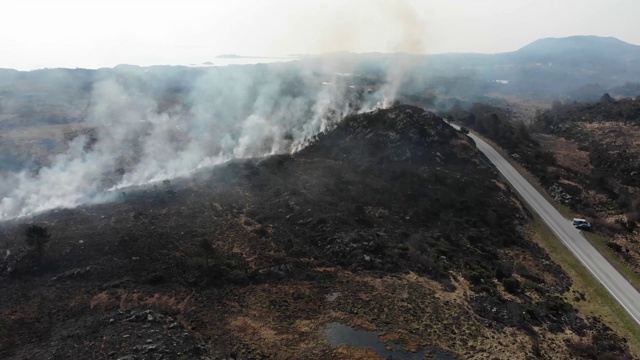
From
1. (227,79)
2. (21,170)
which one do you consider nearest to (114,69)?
(227,79)

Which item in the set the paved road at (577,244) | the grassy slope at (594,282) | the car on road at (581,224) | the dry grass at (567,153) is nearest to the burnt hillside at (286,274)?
the grassy slope at (594,282)

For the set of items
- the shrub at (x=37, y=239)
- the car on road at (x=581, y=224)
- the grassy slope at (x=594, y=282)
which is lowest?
the grassy slope at (x=594, y=282)

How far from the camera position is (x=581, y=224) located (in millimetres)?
56781

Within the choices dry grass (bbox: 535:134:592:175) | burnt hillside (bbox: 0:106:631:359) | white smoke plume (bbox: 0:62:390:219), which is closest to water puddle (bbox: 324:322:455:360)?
burnt hillside (bbox: 0:106:631:359)

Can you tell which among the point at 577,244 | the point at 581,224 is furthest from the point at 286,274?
the point at 581,224

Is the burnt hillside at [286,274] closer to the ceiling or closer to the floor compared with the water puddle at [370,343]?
closer to the ceiling

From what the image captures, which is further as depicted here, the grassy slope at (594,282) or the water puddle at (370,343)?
the grassy slope at (594,282)

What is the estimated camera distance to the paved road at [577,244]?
4269 centimetres

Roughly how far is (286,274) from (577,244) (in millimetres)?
39565

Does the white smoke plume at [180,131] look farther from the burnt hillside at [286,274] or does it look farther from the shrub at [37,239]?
the shrub at [37,239]

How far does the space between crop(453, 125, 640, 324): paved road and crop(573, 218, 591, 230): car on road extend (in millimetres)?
647

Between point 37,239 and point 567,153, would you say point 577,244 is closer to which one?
point 567,153

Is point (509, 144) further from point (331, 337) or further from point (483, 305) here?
point (331, 337)

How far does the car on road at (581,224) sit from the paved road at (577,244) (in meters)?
0.65
